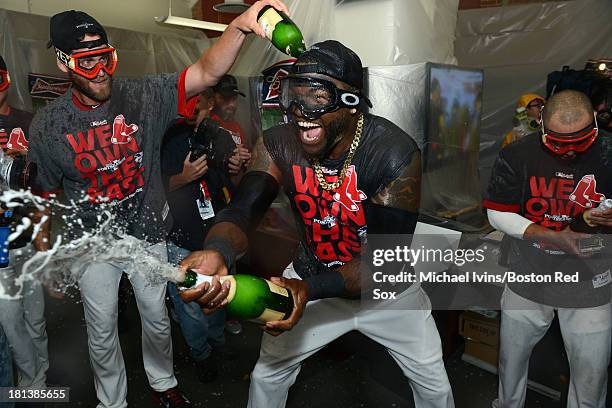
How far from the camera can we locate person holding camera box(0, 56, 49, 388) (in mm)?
2363

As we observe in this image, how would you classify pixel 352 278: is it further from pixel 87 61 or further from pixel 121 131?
pixel 87 61

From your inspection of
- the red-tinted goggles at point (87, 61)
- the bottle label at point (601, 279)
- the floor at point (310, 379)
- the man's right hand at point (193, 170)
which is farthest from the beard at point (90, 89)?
the bottle label at point (601, 279)

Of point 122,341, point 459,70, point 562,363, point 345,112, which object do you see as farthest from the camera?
point 459,70

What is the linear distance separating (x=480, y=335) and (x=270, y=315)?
8.16ft

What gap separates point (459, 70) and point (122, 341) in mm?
4257

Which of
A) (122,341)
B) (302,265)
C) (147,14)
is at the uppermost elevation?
(147,14)

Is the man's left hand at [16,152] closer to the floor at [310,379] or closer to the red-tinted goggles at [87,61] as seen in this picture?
the red-tinted goggles at [87,61]

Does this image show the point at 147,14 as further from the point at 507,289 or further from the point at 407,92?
the point at 507,289

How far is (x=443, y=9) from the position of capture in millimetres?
5086

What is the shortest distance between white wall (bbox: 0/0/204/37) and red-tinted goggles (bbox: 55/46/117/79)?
4.82m

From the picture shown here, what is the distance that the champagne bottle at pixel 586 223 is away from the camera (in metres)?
2.60

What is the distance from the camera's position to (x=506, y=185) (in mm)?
2949

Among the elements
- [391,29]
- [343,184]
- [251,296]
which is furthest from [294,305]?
[391,29]

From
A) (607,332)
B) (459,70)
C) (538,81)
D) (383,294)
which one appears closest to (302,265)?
(383,294)
